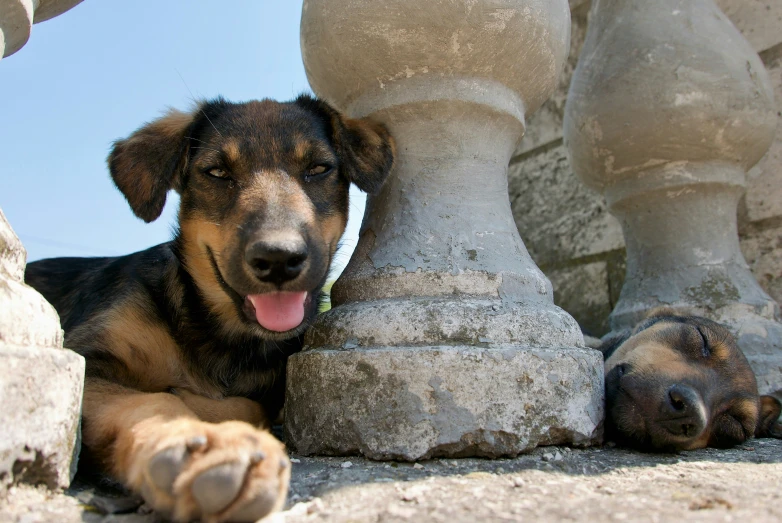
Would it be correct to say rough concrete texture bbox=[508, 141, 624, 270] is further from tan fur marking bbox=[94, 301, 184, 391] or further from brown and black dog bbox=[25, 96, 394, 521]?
tan fur marking bbox=[94, 301, 184, 391]

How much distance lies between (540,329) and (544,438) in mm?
434

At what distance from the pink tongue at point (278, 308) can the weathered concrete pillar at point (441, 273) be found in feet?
0.56

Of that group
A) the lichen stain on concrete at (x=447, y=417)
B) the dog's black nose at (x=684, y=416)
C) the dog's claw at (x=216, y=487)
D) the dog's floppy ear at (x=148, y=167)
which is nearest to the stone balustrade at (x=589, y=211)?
the dog's black nose at (x=684, y=416)

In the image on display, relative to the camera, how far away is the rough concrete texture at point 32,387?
1.60 metres

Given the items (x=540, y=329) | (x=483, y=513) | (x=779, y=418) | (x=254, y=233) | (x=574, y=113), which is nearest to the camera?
(x=483, y=513)

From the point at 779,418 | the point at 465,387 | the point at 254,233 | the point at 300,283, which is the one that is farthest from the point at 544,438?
the point at 779,418

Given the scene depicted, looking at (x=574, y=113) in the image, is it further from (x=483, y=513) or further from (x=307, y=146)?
(x=483, y=513)

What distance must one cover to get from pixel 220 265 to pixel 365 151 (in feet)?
2.77

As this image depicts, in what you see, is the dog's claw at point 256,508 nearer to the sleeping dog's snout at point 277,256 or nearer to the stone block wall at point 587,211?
the sleeping dog's snout at point 277,256

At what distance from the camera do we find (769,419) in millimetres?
3393

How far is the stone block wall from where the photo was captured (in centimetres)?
474

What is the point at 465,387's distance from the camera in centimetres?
233

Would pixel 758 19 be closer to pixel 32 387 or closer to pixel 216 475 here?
pixel 216 475

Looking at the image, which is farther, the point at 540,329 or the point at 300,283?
the point at 540,329
